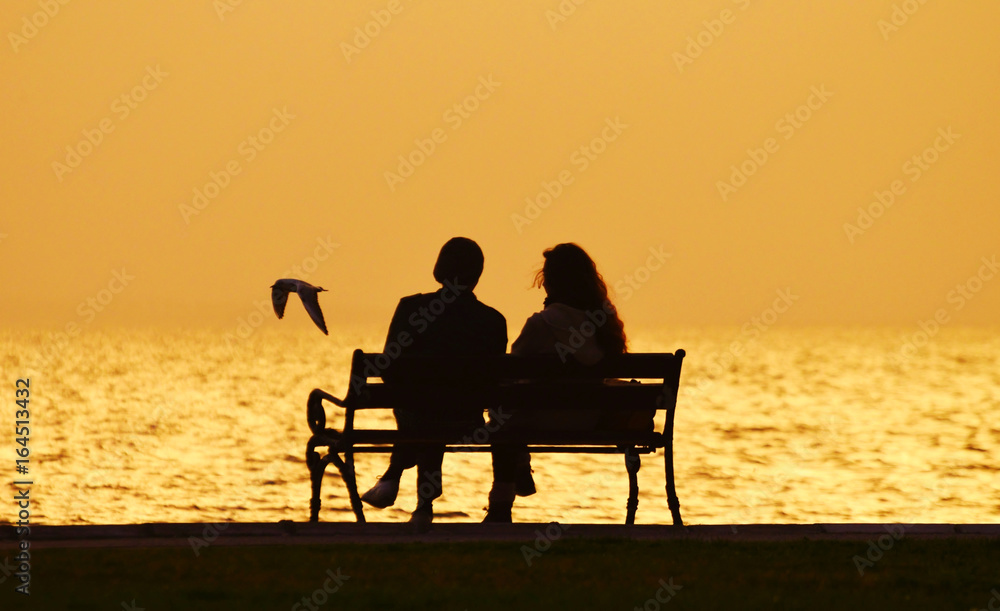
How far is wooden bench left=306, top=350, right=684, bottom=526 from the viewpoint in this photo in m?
8.47

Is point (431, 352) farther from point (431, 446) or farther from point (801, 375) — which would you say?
point (801, 375)

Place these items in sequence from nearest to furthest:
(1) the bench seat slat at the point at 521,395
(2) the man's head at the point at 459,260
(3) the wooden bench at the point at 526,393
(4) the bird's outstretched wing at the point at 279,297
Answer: (3) the wooden bench at the point at 526,393
(1) the bench seat slat at the point at 521,395
(2) the man's head at the point at 459,260
(4) the bird's outstretched wing at the point at 279,297

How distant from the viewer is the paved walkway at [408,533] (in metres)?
7.21

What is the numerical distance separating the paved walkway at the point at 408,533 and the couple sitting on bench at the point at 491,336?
91cm

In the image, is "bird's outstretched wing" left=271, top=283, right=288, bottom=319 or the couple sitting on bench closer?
the couple sitting on bench

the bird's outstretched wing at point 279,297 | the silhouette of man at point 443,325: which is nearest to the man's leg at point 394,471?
the silhouette of man at point 443,325

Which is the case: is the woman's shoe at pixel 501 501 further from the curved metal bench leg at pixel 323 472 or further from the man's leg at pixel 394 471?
the curved metal bench leg at pixel 323 472

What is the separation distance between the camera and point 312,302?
8844 mm

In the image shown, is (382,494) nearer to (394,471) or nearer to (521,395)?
(394,471)

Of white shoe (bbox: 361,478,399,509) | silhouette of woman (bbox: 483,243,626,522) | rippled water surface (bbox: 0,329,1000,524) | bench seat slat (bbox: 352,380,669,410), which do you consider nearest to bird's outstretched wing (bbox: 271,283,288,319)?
bench seat slat (bbox: 352,380,669,410)

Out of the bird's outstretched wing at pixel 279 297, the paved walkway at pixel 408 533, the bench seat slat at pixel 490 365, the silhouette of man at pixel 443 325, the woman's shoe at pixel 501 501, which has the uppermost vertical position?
the bird's outstretched wing at pixel 279 297

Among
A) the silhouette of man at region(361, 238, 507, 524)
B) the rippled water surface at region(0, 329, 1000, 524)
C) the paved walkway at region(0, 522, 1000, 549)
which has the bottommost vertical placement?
the paved walkway at region(0, 522, 1000, 549)

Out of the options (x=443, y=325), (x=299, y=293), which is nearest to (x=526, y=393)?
(x=443, y=325)

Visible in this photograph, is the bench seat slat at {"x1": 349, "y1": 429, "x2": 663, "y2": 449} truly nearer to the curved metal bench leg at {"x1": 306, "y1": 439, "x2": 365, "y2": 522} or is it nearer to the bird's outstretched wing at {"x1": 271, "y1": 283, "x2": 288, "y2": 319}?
the curved metal bench leg at {"x1": 306, "y1": 439, "x2": 365, "y2": 522}
